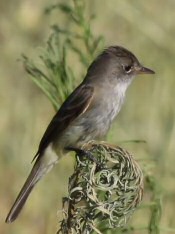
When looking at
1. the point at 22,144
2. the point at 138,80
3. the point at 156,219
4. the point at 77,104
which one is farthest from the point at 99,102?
the point at 138,80

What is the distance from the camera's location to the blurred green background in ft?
25.5

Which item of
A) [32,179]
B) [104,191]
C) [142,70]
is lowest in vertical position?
[104,191]

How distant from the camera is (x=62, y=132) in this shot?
6254mm

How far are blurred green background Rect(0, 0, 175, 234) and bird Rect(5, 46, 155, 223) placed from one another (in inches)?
13.7

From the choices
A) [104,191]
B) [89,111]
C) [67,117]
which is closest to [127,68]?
[89,111]

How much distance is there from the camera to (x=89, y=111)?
6.17 meters

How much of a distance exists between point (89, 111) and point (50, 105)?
384 cm

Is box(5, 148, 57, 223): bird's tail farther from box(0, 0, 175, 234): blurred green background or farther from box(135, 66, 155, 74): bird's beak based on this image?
box(135, 66, 155, 74): bird's beak

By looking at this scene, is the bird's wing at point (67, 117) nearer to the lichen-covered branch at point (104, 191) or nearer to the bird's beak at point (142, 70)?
the bird's beak at point (142, 70)

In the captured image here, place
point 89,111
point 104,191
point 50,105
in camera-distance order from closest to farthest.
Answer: point 104,191
point 89,111
point 50,105

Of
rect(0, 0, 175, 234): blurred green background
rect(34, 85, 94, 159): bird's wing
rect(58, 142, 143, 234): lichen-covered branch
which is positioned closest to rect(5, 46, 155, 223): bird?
rect(34, 85, 94, 159): bird's wing

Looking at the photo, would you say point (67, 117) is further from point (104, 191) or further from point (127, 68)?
point (104, 191)

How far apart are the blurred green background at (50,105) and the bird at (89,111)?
35cm

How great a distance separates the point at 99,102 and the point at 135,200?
2341 mm
